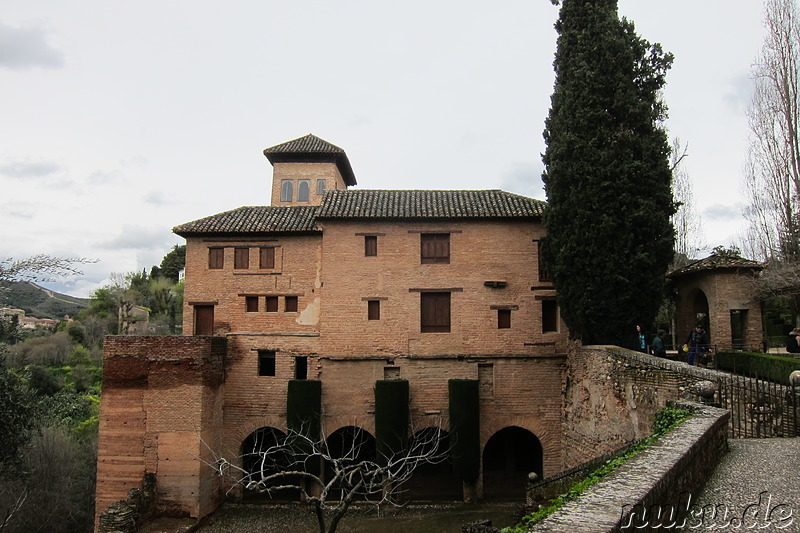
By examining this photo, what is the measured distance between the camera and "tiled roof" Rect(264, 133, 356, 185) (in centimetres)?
2552

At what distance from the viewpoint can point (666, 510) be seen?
Answer: 4832 mm

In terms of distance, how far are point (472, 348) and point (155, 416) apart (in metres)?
10.2

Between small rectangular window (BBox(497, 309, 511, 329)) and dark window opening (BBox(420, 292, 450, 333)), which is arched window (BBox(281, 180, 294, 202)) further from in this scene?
small rectangular window (BBox(497, 309, 511, 329))

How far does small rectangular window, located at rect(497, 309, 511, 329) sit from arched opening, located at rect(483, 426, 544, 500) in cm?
393

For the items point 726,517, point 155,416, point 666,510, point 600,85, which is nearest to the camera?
point 666,510

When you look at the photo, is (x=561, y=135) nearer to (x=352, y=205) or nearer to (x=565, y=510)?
(x=352, y=205)

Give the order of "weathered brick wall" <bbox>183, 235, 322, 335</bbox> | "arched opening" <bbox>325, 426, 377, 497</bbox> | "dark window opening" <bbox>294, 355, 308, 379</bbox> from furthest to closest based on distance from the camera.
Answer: "arched opening" <bbox>325, 426, 377, 497</bbox>
"weathered brick wall" <bbox>183, 235, 322, 335</bbox>
"dark window opening" <bbox>294, 355, 308, 379</bbox>

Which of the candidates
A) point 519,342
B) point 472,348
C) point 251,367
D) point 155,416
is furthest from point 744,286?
point 155,416

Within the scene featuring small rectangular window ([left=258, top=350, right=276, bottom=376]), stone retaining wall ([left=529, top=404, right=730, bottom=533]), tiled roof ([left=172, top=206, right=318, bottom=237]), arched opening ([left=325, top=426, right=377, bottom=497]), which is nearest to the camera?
stone retaining wall ([left=529, top=404, right=730, bottom=533])

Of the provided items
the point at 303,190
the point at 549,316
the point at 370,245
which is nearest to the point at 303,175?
the point at 303,190

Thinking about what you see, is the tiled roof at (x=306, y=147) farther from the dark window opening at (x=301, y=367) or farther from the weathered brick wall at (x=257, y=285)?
the dark window opening at (x=301, y=367)

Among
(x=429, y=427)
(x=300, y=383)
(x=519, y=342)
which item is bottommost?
(x=429, y=427)

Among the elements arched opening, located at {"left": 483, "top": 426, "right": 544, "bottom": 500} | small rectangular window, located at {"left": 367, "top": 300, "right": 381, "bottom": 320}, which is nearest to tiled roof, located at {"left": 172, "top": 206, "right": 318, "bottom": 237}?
small rectangular window, located at {"left": 367, "top": 300, "right": 381, "bottom": 320}

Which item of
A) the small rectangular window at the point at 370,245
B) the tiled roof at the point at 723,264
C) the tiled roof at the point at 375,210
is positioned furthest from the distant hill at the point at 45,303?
the tiled roof at the point at 723,264
